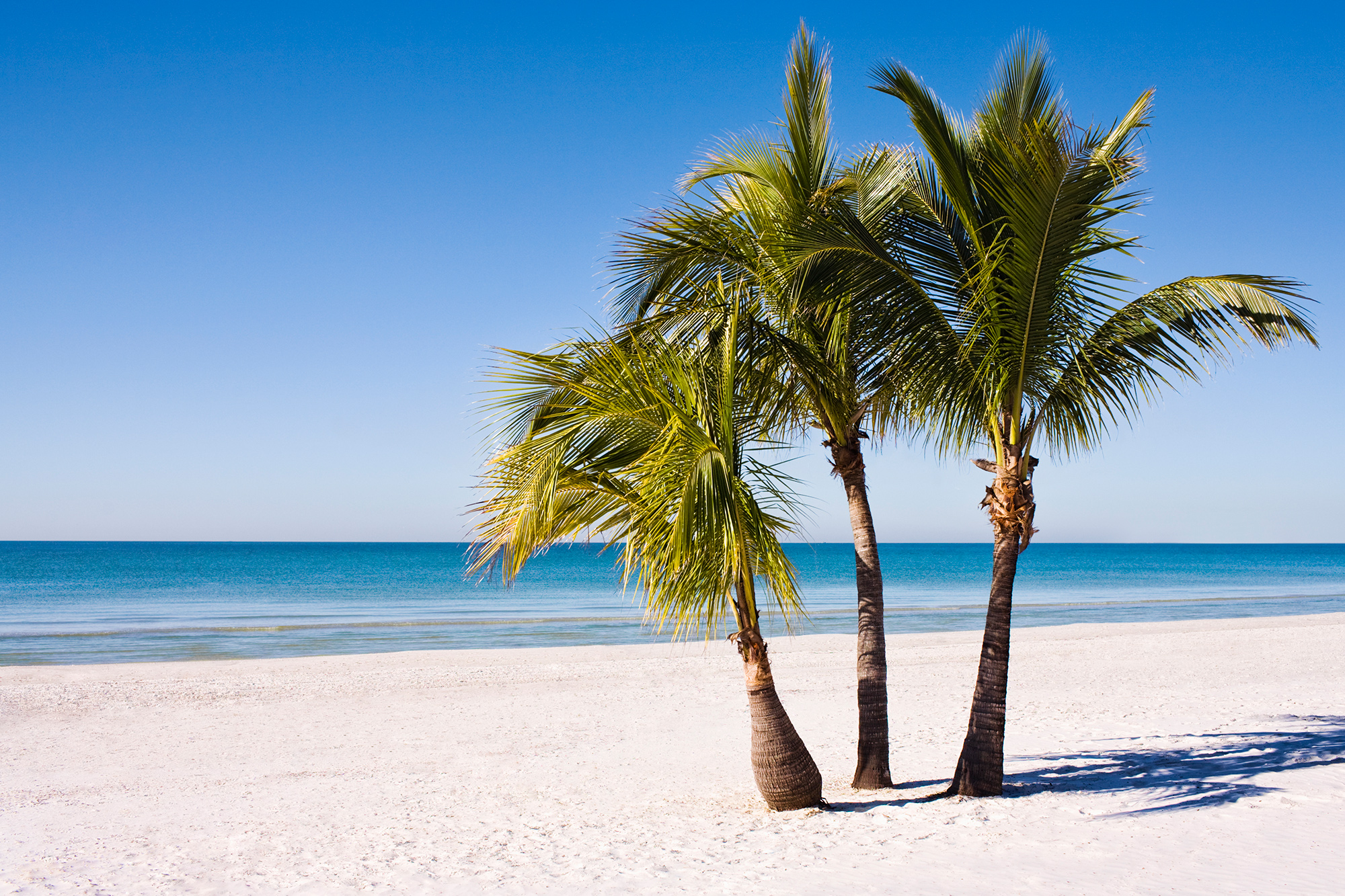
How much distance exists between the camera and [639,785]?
7.40 meters

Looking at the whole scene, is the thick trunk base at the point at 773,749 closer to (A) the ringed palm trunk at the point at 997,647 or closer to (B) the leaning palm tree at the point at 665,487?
(B) the leaning palm tree at the point at 665,487

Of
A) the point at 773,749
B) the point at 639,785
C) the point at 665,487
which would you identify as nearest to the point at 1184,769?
the point at 773,749

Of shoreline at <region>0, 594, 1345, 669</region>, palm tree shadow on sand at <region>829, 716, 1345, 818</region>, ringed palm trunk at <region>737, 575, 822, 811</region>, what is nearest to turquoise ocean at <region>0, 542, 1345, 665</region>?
shoreline at <region>0, 594, 1345, 669</region>

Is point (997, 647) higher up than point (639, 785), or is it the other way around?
point (997, 647)

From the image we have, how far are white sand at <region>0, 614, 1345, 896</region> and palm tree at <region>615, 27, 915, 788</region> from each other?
1406 mm

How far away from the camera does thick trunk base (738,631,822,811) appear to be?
5727 mm

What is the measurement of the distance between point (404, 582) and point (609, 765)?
46.3m

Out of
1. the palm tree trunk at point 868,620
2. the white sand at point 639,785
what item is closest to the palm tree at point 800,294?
the palm tree trunk at point 868,620

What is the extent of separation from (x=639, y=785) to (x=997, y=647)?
125 inches

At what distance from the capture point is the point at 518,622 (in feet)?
84.5

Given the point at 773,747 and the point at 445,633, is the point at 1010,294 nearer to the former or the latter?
the point at 773,747

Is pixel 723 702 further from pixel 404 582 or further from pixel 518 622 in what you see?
pixel 404 582

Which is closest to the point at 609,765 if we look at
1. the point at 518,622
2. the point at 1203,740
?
the point at 1203,740

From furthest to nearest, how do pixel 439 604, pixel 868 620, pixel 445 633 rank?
1. pixel 439 604
2. pixel 445 633
3. pixel 868 620
